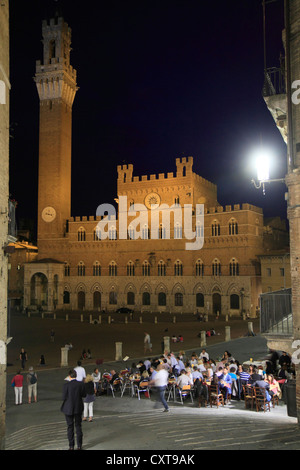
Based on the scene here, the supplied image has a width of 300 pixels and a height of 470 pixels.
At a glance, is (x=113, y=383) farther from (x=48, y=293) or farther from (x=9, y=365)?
(x=48, y=293)

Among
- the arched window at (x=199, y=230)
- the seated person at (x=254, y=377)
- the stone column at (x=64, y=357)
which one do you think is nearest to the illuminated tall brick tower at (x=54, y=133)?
the arched window at (x=199, y=230)

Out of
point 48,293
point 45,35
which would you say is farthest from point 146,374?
point 45,35

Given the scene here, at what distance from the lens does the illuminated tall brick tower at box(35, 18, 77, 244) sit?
165ft

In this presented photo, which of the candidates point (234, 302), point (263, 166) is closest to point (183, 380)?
point (263, 166)

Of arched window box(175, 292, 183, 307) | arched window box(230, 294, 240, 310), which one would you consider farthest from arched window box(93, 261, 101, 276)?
arched window box(230, 294, 240, 310)

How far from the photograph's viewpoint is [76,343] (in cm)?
2506

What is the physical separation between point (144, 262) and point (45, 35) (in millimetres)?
31298

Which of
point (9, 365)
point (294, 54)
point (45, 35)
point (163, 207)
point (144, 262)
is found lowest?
point (9, 365)

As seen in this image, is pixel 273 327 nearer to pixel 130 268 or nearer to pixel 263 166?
pixel 263 166

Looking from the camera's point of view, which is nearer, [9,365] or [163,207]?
[9,365]

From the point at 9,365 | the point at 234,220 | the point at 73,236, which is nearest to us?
the point at 9,365

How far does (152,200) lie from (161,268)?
800 centimetres

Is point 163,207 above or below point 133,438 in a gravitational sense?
above

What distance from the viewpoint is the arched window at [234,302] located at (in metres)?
40.2
